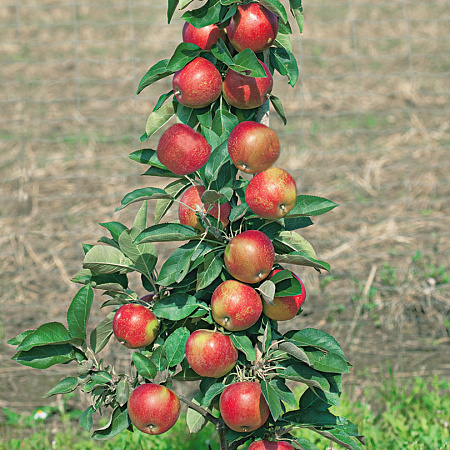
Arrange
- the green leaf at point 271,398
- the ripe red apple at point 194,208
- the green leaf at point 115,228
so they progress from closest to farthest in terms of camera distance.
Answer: the green leaf at point 271,398 → the ripe red apple at point 194,208 → the green leaf at point 115,228

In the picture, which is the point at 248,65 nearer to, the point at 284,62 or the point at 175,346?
the point at 284,62

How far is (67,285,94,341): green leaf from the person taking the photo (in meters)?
1.25

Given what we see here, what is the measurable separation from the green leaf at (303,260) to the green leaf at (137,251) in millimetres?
266

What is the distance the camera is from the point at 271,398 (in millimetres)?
1156

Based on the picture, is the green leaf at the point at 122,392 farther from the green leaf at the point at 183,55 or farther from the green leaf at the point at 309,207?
the green leaf at the point at 183,55

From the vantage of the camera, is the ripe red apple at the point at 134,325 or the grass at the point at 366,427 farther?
the grass at the point at 366,427

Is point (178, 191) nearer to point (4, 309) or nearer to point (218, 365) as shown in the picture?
point (218, 365)

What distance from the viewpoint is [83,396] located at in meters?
2.62

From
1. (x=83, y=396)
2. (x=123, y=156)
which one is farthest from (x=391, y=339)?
(x=123, y=156)

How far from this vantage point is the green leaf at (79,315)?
1247mm

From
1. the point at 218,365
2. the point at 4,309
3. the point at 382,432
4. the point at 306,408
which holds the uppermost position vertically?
the point at 218,365

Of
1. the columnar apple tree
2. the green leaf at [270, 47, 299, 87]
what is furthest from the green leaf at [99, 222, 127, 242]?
the green leaf at [270, 47, 299, 87]

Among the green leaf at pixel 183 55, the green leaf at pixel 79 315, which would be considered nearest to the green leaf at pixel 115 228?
the green leaf at pixel 79 315

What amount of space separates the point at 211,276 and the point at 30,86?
5117 millimetres
